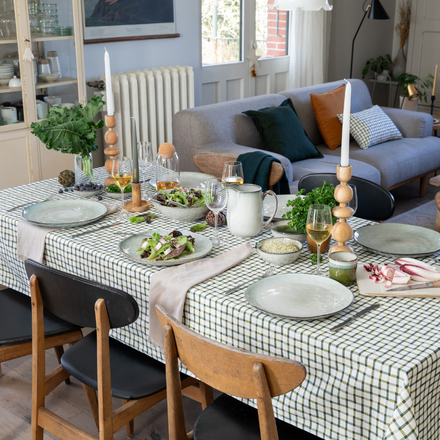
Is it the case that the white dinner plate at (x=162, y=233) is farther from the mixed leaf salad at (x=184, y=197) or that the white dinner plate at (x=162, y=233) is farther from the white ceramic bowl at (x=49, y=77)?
the white ceramic bowl at (x=49, y=77)

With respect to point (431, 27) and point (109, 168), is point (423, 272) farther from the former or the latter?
point (431, 27)

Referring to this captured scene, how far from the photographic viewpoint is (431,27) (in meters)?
6.25

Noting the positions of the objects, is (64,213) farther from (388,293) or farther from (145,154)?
(388,293)

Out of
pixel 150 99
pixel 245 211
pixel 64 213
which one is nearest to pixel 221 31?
pixel 150 99

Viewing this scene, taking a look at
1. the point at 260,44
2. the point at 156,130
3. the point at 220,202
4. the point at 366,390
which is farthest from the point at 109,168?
the point at 260,44

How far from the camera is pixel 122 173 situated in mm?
1978

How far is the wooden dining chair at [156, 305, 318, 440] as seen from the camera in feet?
3.44

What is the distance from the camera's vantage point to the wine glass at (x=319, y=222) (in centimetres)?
147

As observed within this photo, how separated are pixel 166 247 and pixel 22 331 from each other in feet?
1.89

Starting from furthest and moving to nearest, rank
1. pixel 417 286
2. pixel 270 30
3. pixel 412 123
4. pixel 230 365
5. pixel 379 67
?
pixel 379 67
pixel 270 30
pixel 412 123
pixel 417 286
pixel 230 365

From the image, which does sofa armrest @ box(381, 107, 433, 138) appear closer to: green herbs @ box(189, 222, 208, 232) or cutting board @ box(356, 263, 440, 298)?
green herbs @ box(189, 222, 208, 232)

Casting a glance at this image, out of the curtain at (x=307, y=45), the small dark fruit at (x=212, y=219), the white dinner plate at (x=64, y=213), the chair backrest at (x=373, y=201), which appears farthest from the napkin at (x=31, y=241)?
the curtain at (x=307, y=45)

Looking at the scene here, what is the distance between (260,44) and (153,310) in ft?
14.6

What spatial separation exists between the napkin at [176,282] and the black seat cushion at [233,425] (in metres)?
0.23
